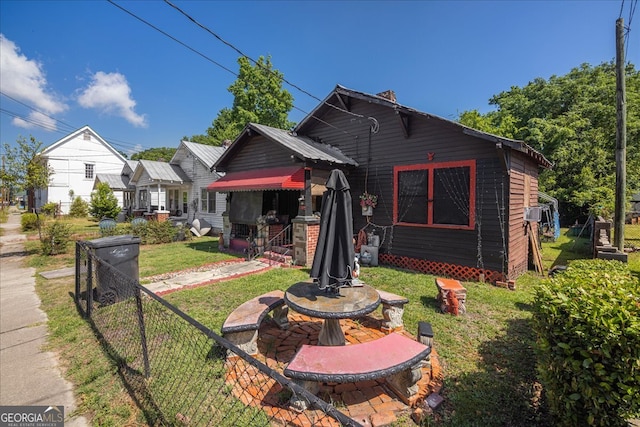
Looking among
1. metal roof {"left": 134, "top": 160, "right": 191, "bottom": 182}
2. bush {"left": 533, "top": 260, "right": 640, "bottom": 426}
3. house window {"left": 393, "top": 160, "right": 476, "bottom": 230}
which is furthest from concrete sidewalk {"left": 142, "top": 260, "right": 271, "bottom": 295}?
metal roof {"left": 134, "top": 160, "right": 191, "bottom": 182}

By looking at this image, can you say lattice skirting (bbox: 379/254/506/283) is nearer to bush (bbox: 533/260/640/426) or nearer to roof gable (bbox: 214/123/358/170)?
roof gable (bbox: 214/123/358/170)

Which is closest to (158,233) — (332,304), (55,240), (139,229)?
(139,229)

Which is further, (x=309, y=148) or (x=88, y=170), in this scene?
(x=88, y=170)

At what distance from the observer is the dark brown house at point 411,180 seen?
24.6ft

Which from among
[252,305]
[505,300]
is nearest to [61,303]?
[252,305]

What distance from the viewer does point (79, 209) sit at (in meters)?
27.4

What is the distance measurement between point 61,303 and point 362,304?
21.6 ft

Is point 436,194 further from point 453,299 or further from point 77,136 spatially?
point 77,136

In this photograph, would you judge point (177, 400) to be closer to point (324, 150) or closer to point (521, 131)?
point (324, 150)

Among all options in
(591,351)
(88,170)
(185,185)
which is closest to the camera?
(591,351)

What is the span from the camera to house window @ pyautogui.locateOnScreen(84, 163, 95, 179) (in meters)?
30.2

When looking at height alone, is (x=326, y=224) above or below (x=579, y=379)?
above

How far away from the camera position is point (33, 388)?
11.2ft

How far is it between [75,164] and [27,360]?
1339 inches
